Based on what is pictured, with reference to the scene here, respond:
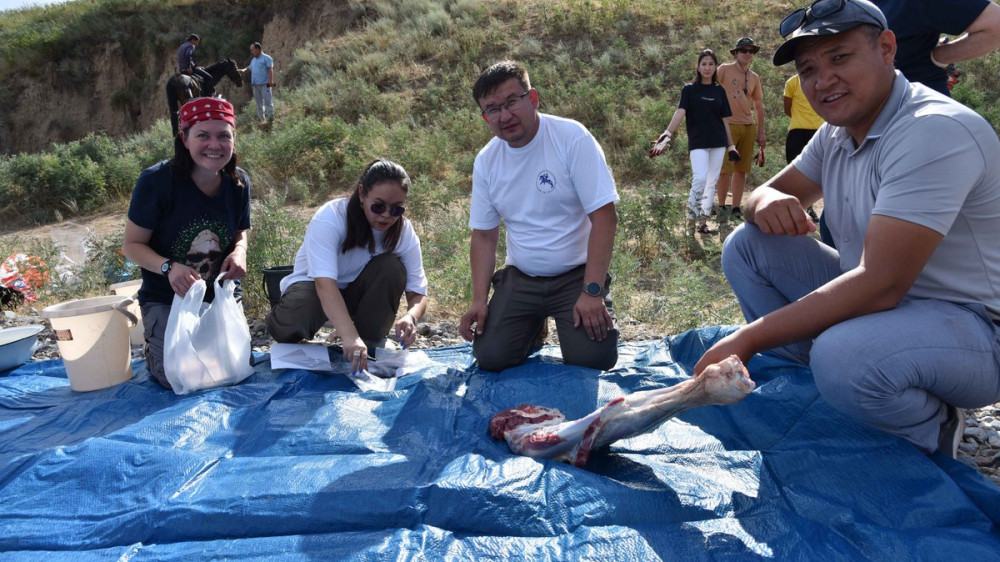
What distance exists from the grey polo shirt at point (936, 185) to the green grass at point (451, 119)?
2181 mm

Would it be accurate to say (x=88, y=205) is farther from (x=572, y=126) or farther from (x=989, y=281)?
(x=989, y=281)

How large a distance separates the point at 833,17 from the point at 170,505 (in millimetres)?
2300

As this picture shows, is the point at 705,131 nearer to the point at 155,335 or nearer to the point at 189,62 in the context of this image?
the point at 155,335

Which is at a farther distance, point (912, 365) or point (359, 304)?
point (359, 304)

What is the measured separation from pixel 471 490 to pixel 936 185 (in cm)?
147

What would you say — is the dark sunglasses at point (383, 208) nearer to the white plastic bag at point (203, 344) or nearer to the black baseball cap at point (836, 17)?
the white plastic bag at point (203, 344)

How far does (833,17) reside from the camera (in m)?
2.00

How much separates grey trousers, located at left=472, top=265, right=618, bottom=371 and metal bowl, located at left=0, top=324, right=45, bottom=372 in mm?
2376

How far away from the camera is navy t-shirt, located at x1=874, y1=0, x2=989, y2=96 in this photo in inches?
116

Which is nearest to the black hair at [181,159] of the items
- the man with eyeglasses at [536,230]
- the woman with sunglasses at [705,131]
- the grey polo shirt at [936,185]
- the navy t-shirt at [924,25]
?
the man with eyeglasses at [536,230]

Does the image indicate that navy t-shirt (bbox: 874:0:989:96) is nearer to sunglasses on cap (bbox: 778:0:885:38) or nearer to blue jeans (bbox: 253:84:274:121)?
sunglasses on cap (bbox: 778:0:885:38)

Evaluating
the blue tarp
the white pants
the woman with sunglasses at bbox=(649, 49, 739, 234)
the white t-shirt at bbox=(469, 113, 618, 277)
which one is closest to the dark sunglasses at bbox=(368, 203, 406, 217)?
the white t-shirt at bbox=(469, 113, 618, 277)

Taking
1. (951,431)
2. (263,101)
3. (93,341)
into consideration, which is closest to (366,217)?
(93,341)

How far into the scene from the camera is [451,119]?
40.9ft
